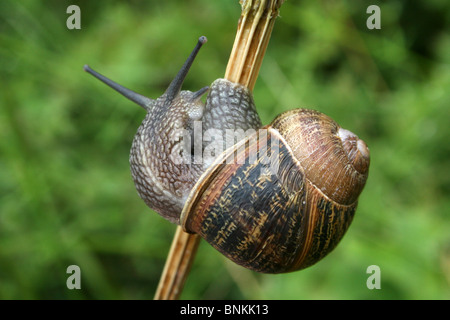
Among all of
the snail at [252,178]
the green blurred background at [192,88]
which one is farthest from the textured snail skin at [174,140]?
the green blurred background at [192,88]

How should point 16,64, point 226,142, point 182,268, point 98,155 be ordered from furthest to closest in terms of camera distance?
point 98,155, point 16,64, point 182,268, point 226,142

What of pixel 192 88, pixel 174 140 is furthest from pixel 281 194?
pixel 192 88

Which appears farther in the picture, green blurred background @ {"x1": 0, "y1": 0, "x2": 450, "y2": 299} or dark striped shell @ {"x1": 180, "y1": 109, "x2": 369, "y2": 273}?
green blurred background @ {"x1": 0, "y1": 0, "x2": 450, "y2": 299}

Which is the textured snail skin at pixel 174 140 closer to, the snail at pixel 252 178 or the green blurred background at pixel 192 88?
the snail at pixel 252 178

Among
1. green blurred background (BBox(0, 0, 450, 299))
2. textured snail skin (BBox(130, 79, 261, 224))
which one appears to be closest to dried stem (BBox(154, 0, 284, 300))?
textured snail skin (BBox(130, 79, 261, 224))

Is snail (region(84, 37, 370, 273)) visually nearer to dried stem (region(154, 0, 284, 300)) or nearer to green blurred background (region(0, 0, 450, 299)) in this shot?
dried stem (region(154, 0, 284, 300))

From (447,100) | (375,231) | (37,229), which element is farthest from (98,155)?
(447,100)

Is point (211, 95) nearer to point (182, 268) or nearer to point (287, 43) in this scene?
point (182, 268)
